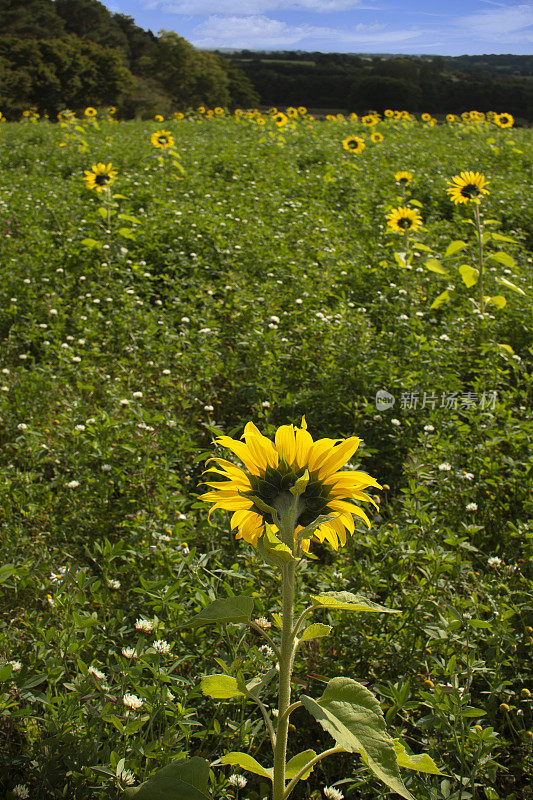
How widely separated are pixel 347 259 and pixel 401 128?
388 inches

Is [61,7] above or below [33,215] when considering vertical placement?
above

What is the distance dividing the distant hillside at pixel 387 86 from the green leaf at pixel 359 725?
106 ft

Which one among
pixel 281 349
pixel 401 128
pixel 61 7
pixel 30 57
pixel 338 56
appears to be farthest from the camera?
pixel 338 56

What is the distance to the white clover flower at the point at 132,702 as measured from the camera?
1470 millimetres

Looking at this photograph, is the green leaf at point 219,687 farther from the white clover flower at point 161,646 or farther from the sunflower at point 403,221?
the sunflower at point 403,221

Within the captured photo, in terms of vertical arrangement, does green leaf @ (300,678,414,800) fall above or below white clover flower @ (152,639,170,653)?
above

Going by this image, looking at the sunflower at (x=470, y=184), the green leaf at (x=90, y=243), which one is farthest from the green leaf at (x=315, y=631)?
the green leaf at (x=90, y=243)

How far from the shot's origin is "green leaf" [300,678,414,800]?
0.89 m

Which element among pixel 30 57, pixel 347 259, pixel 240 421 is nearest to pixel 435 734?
pixel 240 421

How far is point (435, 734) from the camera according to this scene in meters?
1.63

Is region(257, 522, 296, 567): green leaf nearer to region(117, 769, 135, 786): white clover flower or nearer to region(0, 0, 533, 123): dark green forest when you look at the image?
region(117, 769, 135, 786): white clover flower

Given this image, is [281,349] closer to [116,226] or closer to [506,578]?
[506,578]

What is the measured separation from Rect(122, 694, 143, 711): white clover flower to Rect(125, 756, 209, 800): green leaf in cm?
42

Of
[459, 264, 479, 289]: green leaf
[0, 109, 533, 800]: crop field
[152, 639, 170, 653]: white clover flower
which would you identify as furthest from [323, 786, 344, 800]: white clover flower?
[459, 264, 479, 289]: green leaf
